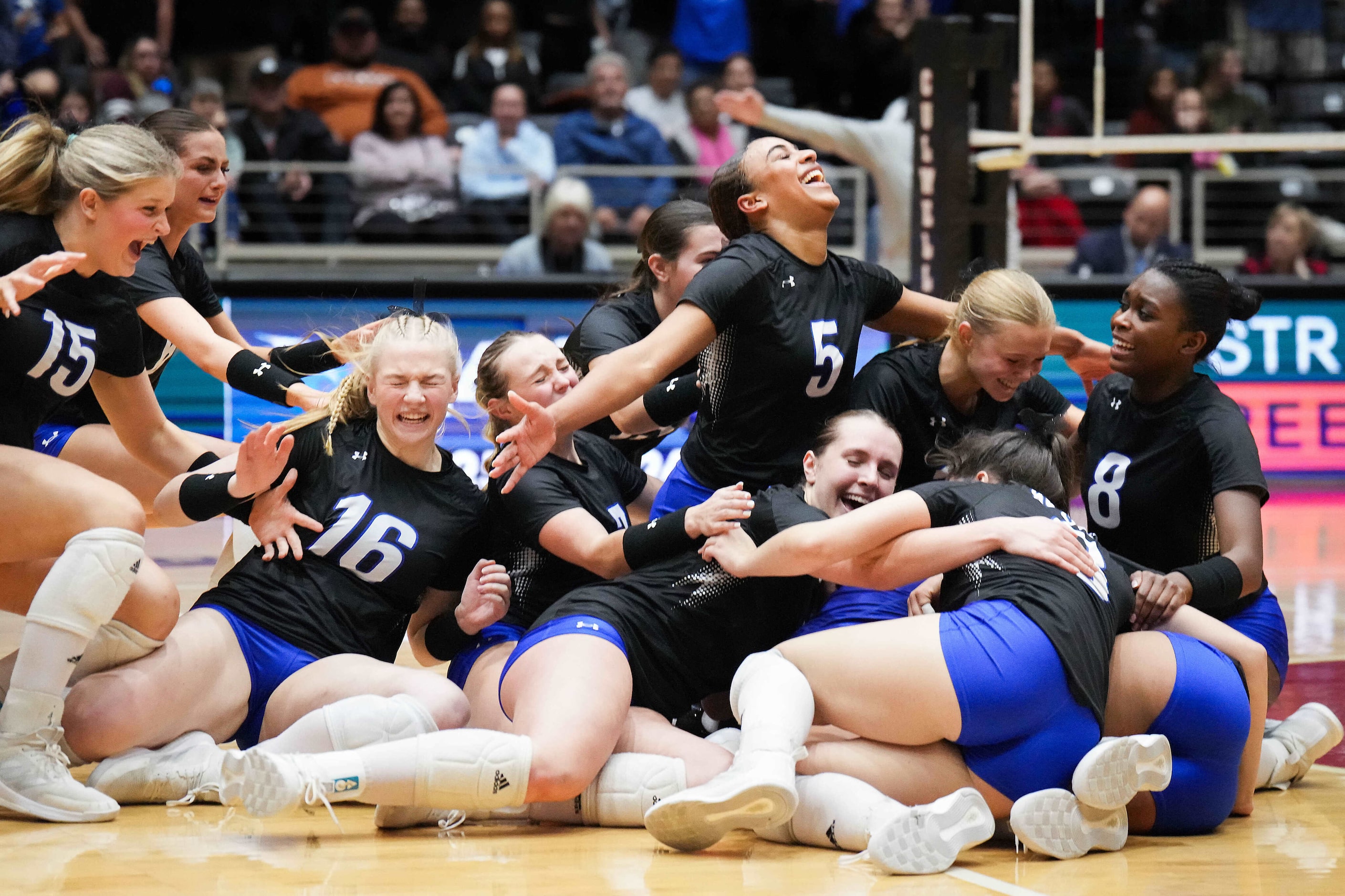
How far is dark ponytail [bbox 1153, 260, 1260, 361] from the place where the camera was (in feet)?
12.6

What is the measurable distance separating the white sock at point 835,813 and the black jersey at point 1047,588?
45cm

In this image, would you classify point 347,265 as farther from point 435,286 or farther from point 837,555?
point 837,555

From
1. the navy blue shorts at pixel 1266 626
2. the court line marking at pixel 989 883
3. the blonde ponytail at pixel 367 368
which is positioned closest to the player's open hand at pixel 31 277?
the blonde ponytail at pixel 367 368

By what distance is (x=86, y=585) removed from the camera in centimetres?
322

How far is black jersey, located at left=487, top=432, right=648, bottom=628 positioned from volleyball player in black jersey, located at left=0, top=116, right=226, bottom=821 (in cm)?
79

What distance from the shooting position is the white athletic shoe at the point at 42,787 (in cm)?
318

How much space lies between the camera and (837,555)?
314 cm

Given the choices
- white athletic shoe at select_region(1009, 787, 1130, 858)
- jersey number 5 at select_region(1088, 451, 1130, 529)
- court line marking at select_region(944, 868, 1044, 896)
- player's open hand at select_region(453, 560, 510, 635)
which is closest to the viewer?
court line marking at select_region(944, 868, 1044, 896)

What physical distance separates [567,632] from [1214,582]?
150cm

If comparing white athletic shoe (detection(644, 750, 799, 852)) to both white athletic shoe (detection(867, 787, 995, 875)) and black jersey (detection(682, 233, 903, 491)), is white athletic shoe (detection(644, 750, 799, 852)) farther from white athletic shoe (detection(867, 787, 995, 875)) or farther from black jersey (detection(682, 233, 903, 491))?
black jersey (detection(682, 233, 903, 491))

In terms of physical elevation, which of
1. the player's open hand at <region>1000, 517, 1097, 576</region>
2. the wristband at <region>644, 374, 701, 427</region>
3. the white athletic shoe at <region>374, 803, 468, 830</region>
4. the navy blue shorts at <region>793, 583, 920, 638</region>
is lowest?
the white athletic shoe at <region>374, 803, 468, 830</region>

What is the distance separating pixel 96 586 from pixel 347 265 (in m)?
6.44

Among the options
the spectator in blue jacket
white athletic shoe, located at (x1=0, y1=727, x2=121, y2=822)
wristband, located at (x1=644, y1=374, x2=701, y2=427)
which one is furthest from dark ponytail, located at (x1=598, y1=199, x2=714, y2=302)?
the spectator in blue jacket

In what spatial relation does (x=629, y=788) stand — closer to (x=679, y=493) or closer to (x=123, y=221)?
(x=679, y=493)
